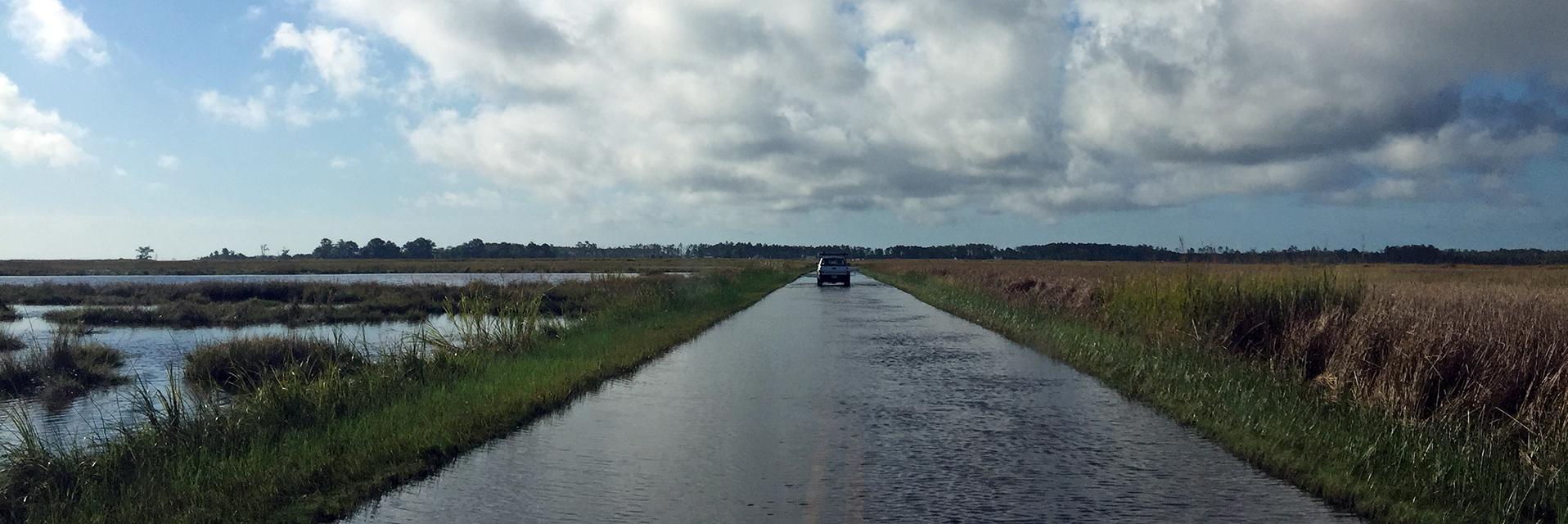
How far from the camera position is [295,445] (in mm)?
9594

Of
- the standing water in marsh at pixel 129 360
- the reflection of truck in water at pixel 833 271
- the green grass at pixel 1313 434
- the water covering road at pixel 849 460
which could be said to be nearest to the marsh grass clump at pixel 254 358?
the standing water in marsh at pixel 129 360

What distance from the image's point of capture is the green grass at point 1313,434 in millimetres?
7559

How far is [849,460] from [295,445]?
16.2 ft

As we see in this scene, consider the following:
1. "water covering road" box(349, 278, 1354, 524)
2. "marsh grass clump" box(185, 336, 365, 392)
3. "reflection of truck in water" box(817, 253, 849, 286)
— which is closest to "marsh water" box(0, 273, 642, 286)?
"reflection of truck in water" box(817, 253, 849, 286)

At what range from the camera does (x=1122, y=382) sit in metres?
14.9

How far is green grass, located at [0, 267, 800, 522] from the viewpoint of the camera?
7430mm

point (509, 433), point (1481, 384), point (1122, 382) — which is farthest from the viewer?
point (1122, 382)

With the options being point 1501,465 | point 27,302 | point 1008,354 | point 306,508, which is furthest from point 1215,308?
point 27,302

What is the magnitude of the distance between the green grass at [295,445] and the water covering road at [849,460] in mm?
459

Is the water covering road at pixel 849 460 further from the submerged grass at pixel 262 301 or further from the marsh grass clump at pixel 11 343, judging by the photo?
the marsh grass clump at pixel 11 343

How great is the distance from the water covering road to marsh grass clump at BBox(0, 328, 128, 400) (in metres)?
9.76

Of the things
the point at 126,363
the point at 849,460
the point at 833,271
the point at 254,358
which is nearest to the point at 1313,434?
the point at 849,460

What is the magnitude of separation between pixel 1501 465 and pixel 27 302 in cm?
6003

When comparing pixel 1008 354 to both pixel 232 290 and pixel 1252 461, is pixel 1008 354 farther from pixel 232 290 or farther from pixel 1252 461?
pixel 232 290
